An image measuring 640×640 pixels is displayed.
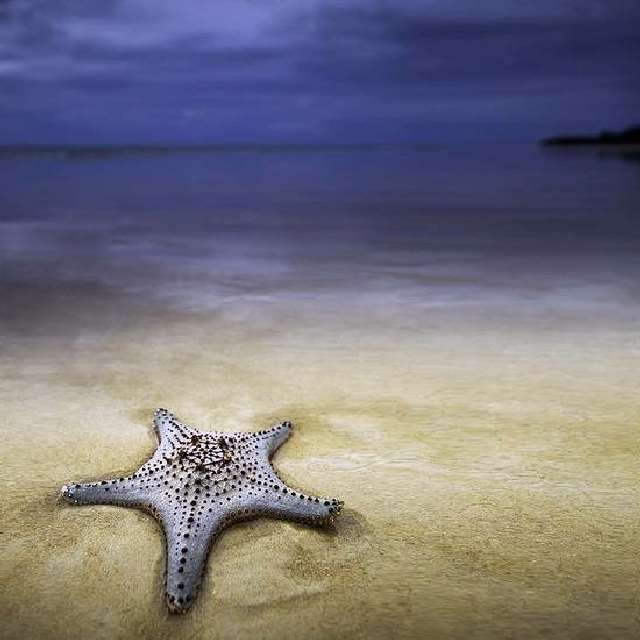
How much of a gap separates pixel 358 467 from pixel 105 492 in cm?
147

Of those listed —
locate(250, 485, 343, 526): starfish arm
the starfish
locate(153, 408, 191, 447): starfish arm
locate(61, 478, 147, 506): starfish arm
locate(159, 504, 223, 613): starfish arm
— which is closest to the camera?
locate(159, 504, 223, 613): starfish arm

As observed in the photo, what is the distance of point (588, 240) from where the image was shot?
41.9ft

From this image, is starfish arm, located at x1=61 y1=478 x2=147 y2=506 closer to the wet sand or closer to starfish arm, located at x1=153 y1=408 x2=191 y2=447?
the wet sand

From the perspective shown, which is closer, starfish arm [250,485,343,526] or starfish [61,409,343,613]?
starfish [61,409,343,613]

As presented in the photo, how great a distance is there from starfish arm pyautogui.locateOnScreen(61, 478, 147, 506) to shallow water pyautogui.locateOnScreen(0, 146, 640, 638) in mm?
88

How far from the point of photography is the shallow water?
2842mm

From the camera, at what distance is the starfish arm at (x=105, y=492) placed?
3.42 metres

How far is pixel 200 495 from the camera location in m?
3.20

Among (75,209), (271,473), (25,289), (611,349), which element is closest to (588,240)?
(611,349)

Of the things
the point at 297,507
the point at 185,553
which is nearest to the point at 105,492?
the point at 185,553

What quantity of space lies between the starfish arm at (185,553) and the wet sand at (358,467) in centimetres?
7

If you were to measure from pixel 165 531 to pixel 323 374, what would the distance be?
8.06 ft

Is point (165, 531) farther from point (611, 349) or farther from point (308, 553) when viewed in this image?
point (611, 349)

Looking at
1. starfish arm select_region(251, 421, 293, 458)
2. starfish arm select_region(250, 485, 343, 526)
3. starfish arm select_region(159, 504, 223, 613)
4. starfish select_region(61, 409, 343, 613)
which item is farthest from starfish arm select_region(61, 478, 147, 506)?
starfish arm select_region(251, 421, 293, 458)
